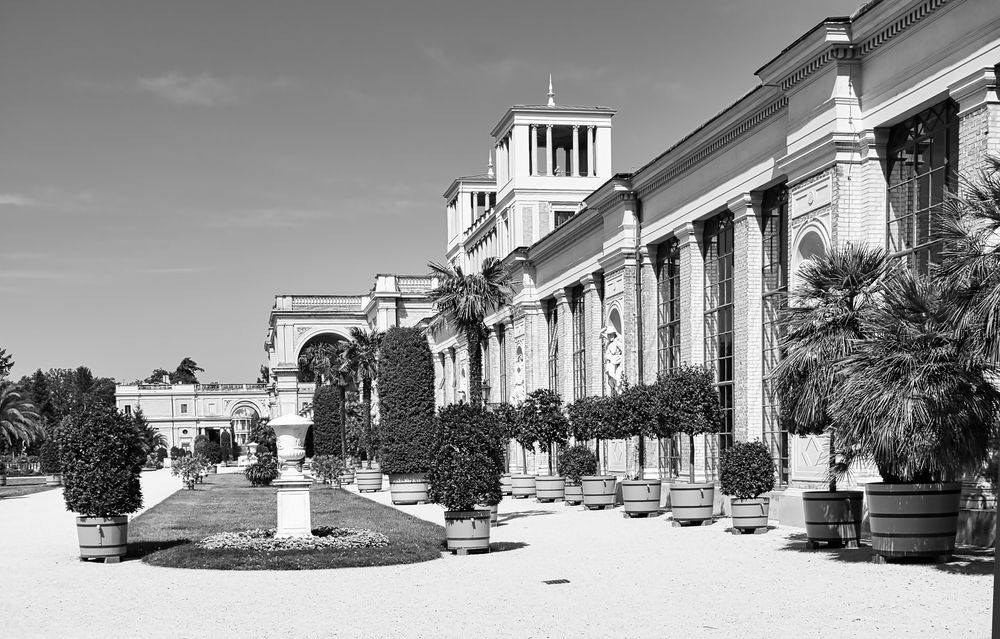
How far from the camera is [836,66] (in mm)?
23000

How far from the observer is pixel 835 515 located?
739 inches

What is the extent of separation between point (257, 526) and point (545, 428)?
1319 cm

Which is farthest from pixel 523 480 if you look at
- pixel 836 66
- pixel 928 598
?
pixel 928 598

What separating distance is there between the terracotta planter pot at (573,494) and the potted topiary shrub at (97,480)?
17895 mm

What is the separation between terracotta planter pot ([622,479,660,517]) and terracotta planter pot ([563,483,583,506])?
602cm

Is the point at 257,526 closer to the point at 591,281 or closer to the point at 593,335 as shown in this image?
the point at 593,335

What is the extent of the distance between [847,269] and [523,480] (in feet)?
82.7

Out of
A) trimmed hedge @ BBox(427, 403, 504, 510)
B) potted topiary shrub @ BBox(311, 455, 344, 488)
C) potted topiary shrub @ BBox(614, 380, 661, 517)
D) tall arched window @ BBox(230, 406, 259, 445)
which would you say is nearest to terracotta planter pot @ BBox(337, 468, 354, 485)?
potted topiary shrub @ BBox(311, 455, 344, 488)

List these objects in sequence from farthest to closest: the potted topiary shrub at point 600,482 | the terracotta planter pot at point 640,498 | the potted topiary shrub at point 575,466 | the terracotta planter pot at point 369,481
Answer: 1. the terracotta planter pot at point 369,481
2. the potted topiary shrub at point 575,466
3. the potted topiary shrub at point 600,482
4. the terracotta planter pot at point 640,498

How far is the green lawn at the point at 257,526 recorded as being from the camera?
61.1ft

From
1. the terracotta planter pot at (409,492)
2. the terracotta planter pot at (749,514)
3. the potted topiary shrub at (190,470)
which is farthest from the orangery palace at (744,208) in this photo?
the potted topiary shrub at (190,470)

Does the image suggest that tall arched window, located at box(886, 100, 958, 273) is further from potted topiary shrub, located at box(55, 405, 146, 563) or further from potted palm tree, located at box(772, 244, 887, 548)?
potted topiary shrub, located at box(55, 405, 146, 563)

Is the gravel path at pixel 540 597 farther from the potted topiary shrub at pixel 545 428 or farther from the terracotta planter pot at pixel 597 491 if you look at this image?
the potted topiary shrub at pixel 545 428

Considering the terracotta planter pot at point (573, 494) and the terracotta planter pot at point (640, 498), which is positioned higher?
the terracotta planter pot at point (640, 498)
